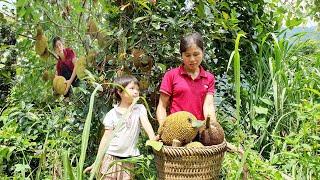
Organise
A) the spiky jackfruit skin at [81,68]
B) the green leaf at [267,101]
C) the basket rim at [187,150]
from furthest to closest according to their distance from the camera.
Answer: the green leaf at [267,101] < the spiky jackfruit skin at [81,68] < the basket rim at [187,150]

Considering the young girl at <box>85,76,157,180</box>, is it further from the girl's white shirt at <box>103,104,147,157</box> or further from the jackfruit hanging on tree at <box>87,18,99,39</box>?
the jackfruit hanging on tree at <box>87,18,99,39</box>

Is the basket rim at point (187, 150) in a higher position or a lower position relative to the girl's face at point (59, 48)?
lower

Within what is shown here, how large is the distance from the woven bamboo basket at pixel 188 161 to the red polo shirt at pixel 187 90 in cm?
56

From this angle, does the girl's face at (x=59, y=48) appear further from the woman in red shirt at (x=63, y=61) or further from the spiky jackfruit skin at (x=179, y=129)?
the spiky jackfruit skin at (x=179, y=129)

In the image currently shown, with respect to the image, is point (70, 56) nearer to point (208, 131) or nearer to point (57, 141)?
point (57, 141)

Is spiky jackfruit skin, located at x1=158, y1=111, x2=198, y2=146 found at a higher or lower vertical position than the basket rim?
higher

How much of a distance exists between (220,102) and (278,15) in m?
0.80

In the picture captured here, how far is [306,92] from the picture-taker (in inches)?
131

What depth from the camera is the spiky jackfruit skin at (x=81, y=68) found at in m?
2.81

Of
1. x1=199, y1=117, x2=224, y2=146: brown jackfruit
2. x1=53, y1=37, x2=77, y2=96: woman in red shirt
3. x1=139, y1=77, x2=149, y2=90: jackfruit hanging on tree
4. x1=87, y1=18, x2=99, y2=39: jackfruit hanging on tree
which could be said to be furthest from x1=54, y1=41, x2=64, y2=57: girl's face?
x1=199, y1=117, x2=224, y2=146: brown jackfruit

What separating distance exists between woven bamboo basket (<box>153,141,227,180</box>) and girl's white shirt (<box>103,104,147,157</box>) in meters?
0.56

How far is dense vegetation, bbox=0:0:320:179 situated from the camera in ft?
9.49

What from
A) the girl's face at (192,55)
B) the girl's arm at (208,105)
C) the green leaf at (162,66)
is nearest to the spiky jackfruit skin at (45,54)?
the green leaf at (162,66)

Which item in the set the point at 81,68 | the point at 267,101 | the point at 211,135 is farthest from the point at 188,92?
the point at 267,101
